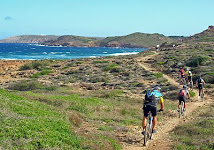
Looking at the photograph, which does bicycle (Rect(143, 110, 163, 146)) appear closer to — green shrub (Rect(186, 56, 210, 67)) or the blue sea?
green shrub (Rect(186, 56, 210, 67))

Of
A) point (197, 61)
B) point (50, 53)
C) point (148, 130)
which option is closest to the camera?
point (148, 130)

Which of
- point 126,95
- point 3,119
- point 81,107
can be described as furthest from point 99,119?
point 126,95

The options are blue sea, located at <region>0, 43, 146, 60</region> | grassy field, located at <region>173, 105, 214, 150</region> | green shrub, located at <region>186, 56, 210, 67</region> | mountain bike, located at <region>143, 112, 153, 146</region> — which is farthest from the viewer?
blue sea, located at <region>0, 43, 146, 60</region>

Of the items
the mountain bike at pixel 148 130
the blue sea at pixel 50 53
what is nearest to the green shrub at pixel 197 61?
the mountain bike at pixel 148 130

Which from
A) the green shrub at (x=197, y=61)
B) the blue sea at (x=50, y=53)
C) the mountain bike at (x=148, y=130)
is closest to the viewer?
the mountain bike at (x=148, y=130)

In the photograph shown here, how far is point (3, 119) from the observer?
8.09 m

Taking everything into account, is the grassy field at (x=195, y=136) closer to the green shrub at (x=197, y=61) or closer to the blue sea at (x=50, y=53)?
the green shrub at (x=197, y=61)

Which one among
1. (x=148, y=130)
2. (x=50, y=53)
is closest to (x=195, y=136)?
(x=148, y=130)

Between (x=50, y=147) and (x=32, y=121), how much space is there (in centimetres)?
186

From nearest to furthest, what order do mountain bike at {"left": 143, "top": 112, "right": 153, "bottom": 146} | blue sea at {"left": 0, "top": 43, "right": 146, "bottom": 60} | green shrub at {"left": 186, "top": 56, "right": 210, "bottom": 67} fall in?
mountain bike at {"left": 143, "top": 112, "right": 153, "bottom": 146} < green shrub at {"left": 186, "top": 56, "right": 210, "bottom": 67} < blue sea at {"left": 0, "top": 43, "right": 146, "bottom": 60}

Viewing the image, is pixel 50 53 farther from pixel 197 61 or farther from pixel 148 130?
pixel 148 130

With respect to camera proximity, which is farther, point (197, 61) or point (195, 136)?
point (197, 61)

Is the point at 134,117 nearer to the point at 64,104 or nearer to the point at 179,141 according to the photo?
the point at 64,104

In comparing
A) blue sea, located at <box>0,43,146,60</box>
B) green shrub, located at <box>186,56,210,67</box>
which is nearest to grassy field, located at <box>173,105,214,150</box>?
green shrub, located at <box>186,56,210,67</box>
